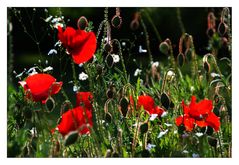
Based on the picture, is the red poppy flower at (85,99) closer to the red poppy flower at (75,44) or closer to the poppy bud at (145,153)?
the red poppy flower at (75,44)

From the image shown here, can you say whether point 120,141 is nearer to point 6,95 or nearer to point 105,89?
point 105,89

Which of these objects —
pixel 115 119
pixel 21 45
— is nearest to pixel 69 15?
pixel 21 45

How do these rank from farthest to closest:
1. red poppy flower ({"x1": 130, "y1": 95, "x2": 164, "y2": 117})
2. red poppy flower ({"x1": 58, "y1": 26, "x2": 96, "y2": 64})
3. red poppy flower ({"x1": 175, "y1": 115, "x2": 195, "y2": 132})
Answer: red poppy flower ({"x1": 130, "y1": 95, "x2": 164, "y2": 117}) < red poppy flower ({"x1": 175, "y1": 115, "x2": 195, "y2": 132}) < red poppy flower ({"x1": 58, "y1": 26, "x2": 96, "y2": 64})

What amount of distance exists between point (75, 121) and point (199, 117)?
0.56 m

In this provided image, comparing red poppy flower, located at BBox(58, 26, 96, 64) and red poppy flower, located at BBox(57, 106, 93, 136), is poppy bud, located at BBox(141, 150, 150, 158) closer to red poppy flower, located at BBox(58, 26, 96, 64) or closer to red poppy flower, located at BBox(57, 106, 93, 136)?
red poppy flower, located at BBox(57, 106, 93, 136)

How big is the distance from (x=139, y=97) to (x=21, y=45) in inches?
257

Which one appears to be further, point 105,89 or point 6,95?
point 105,89

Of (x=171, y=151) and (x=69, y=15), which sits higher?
(x=69, y=15)

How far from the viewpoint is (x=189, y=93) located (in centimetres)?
335

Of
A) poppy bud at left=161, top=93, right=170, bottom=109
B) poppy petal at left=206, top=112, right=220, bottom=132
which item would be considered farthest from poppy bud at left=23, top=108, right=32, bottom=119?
poppy petal at left=206, top=112, right=220, bottom=132

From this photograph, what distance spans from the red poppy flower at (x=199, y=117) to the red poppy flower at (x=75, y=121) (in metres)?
0.44

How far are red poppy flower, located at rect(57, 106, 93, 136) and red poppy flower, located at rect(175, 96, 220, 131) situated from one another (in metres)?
0.44

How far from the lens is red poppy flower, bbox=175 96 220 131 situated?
102 inches

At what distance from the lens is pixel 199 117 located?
259 cm
